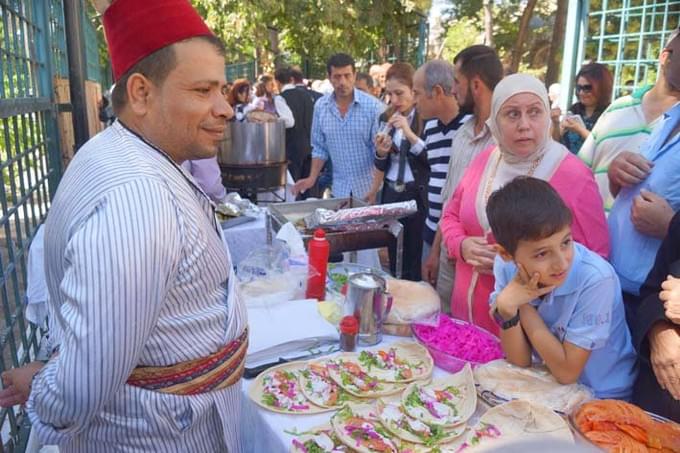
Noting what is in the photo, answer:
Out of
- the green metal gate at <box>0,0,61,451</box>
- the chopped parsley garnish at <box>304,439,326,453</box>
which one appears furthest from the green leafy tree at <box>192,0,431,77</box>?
the chopped parsley garnish at <box>304,439,326,453</box>

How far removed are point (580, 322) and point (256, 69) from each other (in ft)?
49.5

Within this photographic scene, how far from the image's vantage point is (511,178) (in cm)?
216

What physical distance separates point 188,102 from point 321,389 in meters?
0.89

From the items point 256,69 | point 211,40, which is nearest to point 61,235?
point 211,40

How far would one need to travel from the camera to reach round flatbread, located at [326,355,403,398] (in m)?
1.50

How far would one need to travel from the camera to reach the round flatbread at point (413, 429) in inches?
51.3

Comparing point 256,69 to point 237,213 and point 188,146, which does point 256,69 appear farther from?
point 188,146

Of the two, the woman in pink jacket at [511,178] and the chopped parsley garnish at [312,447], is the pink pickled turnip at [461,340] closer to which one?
the woman in pink jacket at [511,178]

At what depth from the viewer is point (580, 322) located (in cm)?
151

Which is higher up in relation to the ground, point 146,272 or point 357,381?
point 146,272

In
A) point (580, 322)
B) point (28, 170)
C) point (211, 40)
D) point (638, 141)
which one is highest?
point (211, 40)

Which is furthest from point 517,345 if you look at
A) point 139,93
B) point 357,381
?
point 139,93

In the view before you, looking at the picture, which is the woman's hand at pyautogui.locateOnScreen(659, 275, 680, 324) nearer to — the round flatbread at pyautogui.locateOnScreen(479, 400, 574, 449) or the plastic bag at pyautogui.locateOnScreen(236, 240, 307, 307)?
the round flatbread at pyautogui.locateOnScreen(479, 400, 574, 449)

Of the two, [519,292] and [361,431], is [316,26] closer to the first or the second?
[519,292]
